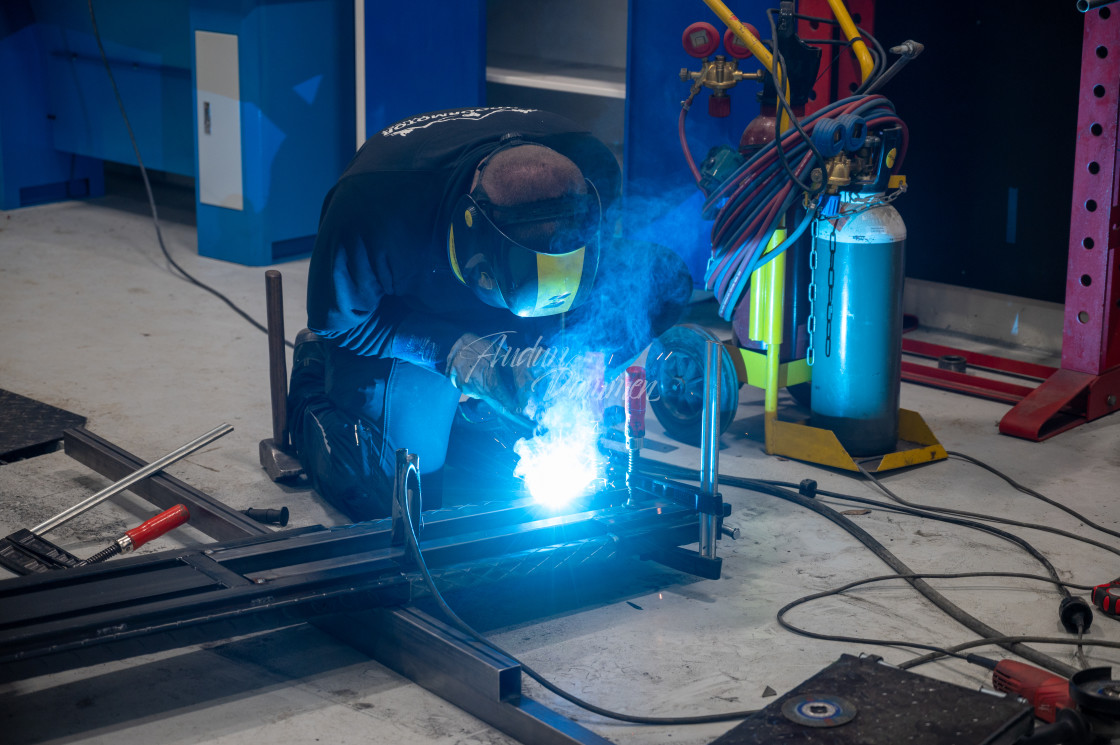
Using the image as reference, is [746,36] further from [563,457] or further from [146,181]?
[146,181]

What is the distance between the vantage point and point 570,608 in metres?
2.75

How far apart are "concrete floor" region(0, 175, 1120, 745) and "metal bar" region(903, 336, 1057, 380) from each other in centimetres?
26

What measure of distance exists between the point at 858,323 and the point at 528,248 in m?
1.31

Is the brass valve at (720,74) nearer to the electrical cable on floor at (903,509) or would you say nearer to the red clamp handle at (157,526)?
the electrical cable on floor at (903,509)

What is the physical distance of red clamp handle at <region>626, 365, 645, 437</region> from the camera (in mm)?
2854

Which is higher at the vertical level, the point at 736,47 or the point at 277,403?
the point at 736,47

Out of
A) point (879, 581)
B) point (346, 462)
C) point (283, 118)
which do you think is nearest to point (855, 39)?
point (879, 581)

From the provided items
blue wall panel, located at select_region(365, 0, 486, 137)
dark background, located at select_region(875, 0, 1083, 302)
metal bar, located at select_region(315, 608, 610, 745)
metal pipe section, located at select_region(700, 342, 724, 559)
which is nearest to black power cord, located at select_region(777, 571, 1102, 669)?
metal pipe section, located at select_region(700, 342, 724, 559)

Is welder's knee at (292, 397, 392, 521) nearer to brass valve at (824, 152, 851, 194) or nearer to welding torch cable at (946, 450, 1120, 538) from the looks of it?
brass valve at (824, 152, 851, 194)

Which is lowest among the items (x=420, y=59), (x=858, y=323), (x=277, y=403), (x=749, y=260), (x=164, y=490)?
(x=164, y=490)

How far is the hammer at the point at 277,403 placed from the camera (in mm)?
3438

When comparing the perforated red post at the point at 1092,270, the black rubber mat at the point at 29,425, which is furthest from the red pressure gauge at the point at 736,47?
the black rubber mat at the point at 29,425

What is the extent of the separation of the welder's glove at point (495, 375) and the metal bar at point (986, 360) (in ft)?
7.69

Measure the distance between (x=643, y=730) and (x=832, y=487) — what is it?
141 cm
